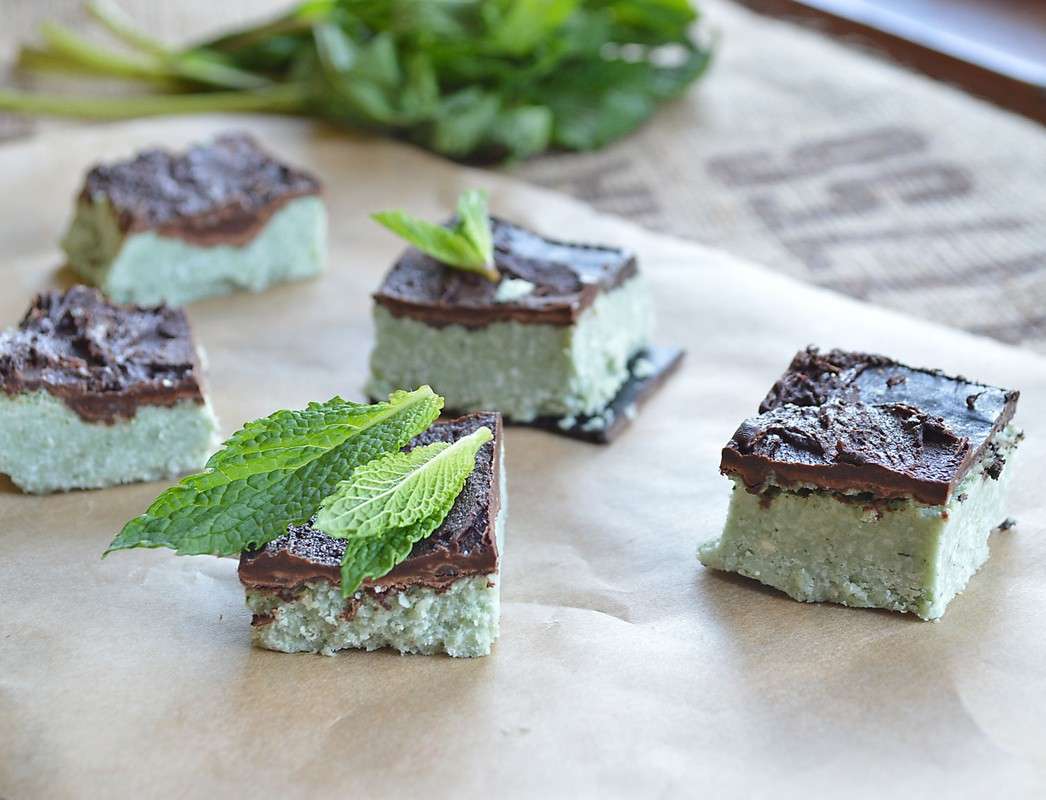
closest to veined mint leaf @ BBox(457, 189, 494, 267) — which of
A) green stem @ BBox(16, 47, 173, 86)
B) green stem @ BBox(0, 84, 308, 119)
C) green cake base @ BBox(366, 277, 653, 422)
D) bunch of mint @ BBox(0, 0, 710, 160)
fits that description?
green cake base @ BBox(366, 277, 653, 422)

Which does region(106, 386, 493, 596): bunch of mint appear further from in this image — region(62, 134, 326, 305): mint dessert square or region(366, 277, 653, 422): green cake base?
region(62, 134, 326, 305): mint dessert square

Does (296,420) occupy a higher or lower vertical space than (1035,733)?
higher

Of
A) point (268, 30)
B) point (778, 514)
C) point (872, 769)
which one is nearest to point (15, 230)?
point (268, 30)

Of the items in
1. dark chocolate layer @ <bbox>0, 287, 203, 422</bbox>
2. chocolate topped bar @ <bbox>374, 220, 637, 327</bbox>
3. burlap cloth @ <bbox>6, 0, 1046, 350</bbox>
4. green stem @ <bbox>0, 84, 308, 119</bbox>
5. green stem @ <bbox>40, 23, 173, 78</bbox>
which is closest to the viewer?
dark chocolate layer @ <bbox>0, 287, 203, 422</bbox>

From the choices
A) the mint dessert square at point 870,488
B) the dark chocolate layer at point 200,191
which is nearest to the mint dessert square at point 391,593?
the mint dessert square at point 870,488

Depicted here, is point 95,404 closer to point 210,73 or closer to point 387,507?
point 387,507

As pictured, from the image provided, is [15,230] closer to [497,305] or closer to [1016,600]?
[497,305]
